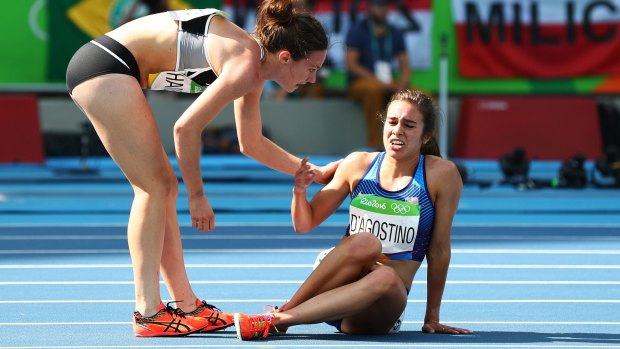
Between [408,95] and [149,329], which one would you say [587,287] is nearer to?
[408,95]

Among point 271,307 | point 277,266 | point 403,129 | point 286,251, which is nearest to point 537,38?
point 286,251

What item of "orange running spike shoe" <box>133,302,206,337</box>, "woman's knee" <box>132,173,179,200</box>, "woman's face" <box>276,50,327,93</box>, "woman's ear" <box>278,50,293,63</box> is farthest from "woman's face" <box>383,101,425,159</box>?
"orange running spike shoe" <box>133,302,206,337</box>

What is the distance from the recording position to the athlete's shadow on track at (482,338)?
4.82 meters

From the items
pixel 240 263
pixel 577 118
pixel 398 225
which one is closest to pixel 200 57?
pixel 398 225

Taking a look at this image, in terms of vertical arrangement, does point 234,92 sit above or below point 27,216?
above

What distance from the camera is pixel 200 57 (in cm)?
489

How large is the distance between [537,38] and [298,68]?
10543mm

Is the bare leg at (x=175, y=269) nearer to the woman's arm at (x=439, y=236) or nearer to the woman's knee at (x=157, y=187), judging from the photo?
the woman's knee at (x=157, y=187)

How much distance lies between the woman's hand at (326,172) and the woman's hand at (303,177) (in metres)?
0.15

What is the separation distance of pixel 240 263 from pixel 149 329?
231 centimetres

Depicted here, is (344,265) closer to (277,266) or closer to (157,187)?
(157,187)

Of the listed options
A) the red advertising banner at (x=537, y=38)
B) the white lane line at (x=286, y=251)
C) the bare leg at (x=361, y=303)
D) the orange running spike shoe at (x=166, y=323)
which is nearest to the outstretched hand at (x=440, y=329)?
the bare leg at (x=361, y=303)

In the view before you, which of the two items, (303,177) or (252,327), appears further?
(303,177)

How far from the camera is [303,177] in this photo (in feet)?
16.4
